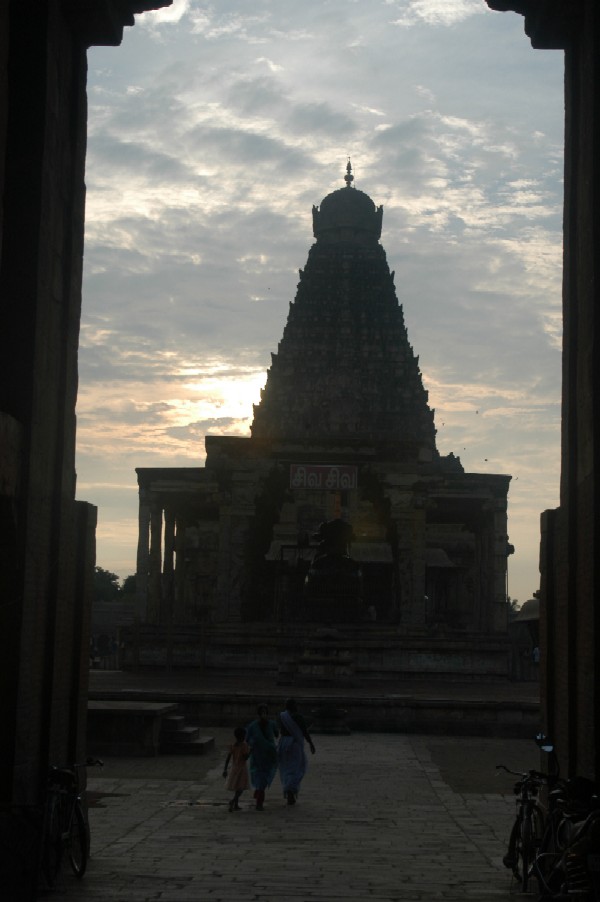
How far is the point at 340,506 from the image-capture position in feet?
Result: 166

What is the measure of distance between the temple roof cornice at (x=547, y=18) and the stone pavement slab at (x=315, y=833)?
795cm

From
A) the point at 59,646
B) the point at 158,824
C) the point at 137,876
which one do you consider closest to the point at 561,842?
the point at 137,876

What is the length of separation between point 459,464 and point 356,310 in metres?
11.6

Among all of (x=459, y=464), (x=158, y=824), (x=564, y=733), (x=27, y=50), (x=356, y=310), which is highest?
(x=356, y=310)

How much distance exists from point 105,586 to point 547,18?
125398 millimetres

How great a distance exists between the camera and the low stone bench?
73.5 feet

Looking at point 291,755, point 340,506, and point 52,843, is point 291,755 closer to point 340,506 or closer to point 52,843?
point 52,843

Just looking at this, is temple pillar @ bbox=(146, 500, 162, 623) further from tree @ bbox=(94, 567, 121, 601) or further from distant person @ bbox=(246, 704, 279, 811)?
tree @ bbox=(94, 567, 121, 601)

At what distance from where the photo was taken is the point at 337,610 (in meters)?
42.7

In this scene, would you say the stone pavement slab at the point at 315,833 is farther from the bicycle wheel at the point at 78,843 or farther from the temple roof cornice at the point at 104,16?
the temple roof cornice at the point at 104,16

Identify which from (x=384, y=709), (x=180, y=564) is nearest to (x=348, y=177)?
(x=180, y=564)

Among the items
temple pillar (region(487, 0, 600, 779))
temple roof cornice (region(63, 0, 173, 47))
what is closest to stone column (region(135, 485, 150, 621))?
temple roof cornice (region(63, 0, 173, 47))

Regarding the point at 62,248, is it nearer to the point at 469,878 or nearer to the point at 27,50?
the point at 27,50

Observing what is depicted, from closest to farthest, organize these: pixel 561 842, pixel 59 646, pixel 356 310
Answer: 1. pixel 561 842
2. pixel 59 646
3. pixel 356 310
